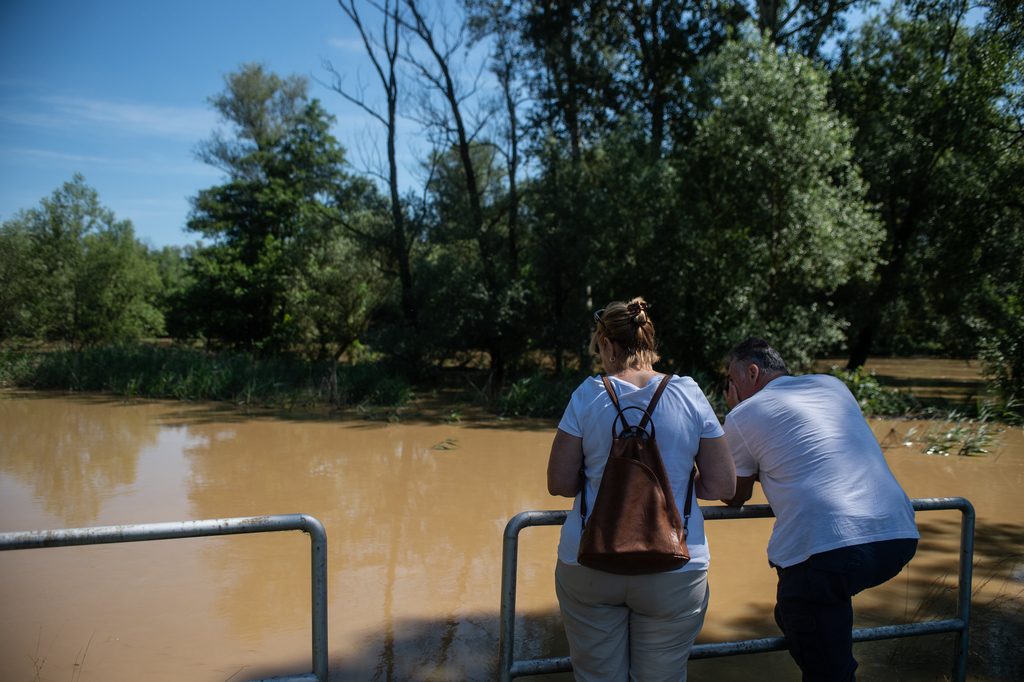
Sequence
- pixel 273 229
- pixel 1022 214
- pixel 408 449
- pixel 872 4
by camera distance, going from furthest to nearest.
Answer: pixel 273 229
pixel 872 4
pixel 1022 214
pixel 408 449

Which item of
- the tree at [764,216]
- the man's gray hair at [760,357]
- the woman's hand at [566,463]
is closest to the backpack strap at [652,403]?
the woman's hand at [566,463]

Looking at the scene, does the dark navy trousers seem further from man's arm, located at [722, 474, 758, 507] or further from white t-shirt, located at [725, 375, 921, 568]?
man's arm, located at [722, 474, 758, 507]

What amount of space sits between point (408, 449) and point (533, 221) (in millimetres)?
10103

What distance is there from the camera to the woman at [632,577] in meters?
2.16

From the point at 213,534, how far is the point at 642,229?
1582cm

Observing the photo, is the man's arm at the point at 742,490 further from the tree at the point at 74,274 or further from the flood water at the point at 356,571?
the tree at the point at 74,274

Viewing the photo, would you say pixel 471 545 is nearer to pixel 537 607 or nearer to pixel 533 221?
pixel 537 607

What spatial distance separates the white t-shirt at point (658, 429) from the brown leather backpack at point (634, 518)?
2.6 inches

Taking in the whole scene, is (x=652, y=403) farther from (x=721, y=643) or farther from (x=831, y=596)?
(x=721, y=643)

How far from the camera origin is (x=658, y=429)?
7.23 feet

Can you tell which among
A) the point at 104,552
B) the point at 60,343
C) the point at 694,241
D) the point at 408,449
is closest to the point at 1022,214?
the point at 694,241

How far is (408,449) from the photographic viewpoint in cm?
1148

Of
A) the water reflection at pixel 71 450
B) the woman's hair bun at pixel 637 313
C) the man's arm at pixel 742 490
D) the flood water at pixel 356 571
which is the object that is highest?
the woman's hair bun at pixel 637 313

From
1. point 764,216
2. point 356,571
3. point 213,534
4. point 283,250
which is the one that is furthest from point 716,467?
point 283,250
